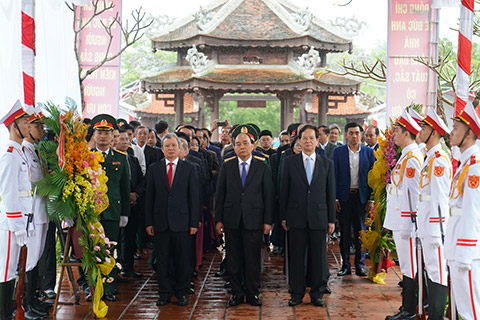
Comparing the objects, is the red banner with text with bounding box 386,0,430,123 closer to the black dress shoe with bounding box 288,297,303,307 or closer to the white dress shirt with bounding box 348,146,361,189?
the white dress shirt with bounding box 348,146,361,189

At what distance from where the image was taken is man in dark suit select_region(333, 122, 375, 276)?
7.80 meters

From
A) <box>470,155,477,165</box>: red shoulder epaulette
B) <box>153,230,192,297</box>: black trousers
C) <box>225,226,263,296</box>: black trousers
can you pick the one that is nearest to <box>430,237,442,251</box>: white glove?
<box>470,155,477,165</box>: red shoulder epaulette

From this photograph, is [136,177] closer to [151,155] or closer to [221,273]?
[151,155]

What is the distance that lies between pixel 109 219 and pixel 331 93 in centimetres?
1322

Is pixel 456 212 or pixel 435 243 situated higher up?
pixel 456 212

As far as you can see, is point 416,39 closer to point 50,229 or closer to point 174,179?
point 174,179

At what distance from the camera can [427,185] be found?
16.7 feet

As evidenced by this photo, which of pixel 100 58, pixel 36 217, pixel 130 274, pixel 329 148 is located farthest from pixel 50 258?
pixel 100 58

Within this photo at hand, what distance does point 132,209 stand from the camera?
26.3ft

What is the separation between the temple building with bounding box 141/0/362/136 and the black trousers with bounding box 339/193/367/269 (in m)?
10.0

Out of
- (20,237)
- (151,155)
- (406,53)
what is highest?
(406,53)

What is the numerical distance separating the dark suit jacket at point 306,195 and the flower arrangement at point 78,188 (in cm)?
190

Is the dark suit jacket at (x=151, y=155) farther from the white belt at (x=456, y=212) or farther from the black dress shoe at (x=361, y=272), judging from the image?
the white belt at (x=456, y=212)

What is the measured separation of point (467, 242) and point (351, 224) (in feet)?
12.3
